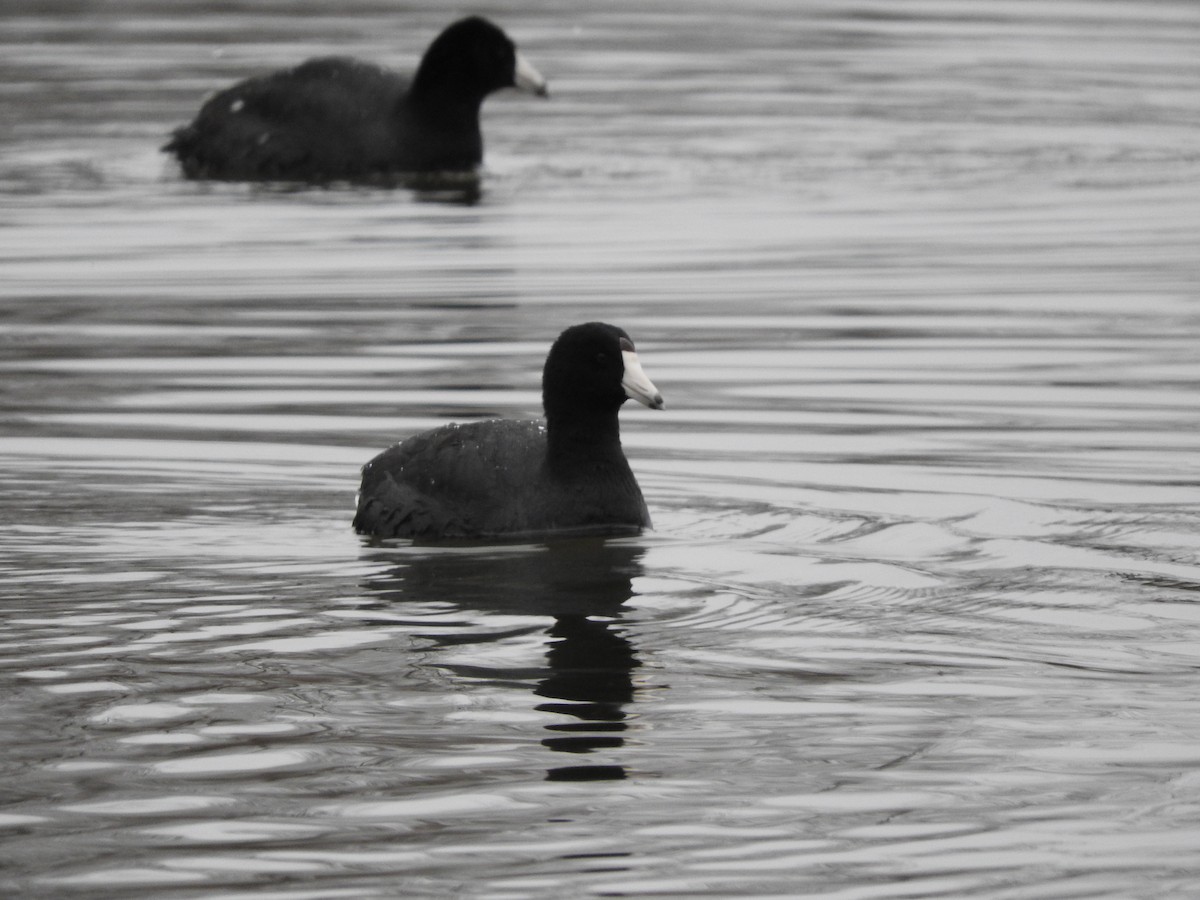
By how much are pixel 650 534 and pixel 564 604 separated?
3.24 feet

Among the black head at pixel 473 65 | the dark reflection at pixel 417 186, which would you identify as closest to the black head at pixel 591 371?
the dark reflection at pixel 417 186

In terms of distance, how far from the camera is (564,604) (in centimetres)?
841

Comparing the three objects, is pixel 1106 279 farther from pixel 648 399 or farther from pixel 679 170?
pixel 648 399

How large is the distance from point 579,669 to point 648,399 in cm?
182

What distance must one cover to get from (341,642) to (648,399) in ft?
6.03


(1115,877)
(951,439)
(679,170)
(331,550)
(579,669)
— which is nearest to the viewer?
(1115,877)

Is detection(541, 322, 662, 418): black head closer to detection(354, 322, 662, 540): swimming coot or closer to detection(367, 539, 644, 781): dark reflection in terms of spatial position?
detection(354, 322, 662, 540): swimming coot

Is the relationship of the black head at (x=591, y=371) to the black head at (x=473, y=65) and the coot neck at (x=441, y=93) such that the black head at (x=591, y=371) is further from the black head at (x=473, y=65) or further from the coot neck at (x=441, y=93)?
the black head at (x=473, y=65)

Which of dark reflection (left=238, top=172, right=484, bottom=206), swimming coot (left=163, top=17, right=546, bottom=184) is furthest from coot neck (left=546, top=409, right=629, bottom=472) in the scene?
swimming coot (left=163, top=17, right=546, bottom=184)

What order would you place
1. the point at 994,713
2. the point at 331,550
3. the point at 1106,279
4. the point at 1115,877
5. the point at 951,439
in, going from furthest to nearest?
the point at 1106,279 → the point at 951,439 → the point at 331,550 → the point at 994,713 → the point at 1115,877

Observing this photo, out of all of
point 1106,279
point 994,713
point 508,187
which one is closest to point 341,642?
point 994,713

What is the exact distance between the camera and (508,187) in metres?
17.6

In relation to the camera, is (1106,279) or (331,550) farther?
(1106,279)

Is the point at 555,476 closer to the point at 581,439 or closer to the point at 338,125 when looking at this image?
the point at 581,439
